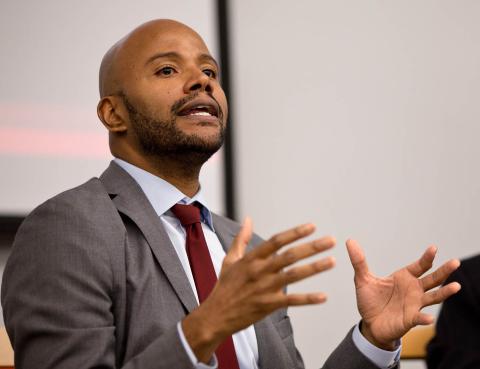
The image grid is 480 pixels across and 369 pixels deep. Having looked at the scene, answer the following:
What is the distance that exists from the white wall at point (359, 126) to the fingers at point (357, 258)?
93 centimetres

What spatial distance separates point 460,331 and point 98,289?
0.59 metres

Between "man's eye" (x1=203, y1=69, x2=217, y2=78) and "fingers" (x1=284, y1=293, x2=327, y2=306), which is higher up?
"man's eye" (x1=203, y1=69, x2=217, y2=78)

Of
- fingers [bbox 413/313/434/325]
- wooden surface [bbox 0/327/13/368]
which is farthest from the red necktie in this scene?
wooden surface [bbox 0/327/13/368]

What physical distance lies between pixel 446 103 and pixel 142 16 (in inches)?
39.5

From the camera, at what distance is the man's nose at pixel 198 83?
1.42 meters

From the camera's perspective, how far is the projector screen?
1922 mm

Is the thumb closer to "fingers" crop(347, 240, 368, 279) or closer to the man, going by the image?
the man

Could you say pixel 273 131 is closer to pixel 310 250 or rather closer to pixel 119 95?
pixel 119 95

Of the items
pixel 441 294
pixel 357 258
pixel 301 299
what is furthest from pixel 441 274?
pixel 301 299

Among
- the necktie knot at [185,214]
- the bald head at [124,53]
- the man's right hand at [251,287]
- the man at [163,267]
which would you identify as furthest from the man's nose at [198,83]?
A: the man's right hand at [251,287]

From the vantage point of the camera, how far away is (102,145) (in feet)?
6.73

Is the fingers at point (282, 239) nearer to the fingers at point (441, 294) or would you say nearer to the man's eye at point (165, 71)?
the fingers at point (441, 294)

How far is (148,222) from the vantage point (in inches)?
51.2

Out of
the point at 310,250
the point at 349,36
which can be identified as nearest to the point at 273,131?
the point at 349,36
